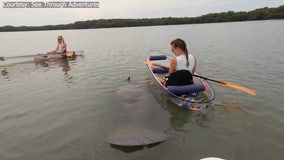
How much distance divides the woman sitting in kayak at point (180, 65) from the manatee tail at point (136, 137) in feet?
7.59

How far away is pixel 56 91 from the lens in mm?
9336

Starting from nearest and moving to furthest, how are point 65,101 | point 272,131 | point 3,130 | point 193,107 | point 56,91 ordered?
point 272,131 → point 3,130 → point 193,107 → point 65,101 → point 56,91

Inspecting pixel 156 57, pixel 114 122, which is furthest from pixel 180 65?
pixel 156 57

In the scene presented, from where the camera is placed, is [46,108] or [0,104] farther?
[0,104]

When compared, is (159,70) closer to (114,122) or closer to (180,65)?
(180,65)

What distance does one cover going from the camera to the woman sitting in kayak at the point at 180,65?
6906mm

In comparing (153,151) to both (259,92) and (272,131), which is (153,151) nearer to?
(272,131)

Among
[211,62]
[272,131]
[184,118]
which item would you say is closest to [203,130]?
[184,118]

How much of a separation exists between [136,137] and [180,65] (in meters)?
2.95

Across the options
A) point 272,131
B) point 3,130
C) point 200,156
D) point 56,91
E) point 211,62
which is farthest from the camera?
point 211,62

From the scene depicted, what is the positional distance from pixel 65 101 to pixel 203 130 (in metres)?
4.78

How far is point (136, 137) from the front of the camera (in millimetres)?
4816

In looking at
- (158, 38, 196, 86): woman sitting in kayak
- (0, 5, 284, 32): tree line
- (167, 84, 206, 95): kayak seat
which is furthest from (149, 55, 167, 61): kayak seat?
(0, 5, 284, 32): tree line

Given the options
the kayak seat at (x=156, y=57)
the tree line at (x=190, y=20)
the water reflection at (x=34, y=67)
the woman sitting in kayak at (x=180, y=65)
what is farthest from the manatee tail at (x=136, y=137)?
the tree line at (x=190, y=20)
